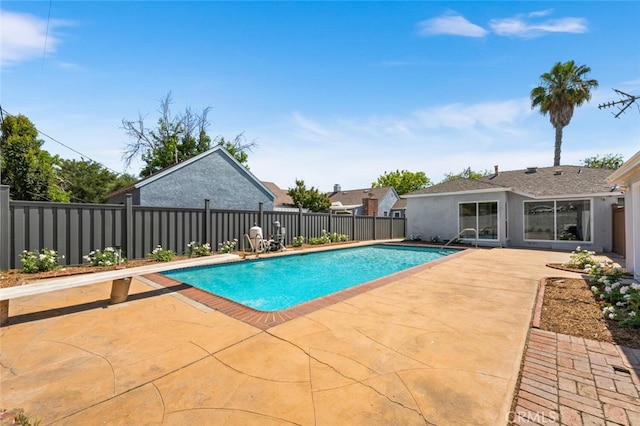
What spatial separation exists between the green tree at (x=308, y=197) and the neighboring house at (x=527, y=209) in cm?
890

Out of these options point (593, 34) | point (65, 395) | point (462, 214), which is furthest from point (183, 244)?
point (593, 34)

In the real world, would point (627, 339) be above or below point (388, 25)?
below

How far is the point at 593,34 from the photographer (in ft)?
29.7

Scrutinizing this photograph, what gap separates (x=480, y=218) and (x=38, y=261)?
1761 cm

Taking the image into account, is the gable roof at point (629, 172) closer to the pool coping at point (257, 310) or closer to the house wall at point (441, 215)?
the pool coping at point (257, 310)

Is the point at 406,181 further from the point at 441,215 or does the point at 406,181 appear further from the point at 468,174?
the point at 441,215

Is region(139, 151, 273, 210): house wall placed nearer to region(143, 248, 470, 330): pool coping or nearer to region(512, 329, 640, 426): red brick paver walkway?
region(143, 248, 470, 330): pool coping

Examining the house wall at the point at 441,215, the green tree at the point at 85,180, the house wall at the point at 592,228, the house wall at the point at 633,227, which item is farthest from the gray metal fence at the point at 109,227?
the green tree at the point at 85,180

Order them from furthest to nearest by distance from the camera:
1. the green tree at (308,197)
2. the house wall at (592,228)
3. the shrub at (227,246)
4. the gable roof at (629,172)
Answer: the green tree at (308,197) → the house wall at (592,228) → the shrub at (227,246) → the gable roof at (629,172)

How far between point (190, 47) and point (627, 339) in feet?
45.8

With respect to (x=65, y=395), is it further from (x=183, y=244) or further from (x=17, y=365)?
(x=183, y=244)

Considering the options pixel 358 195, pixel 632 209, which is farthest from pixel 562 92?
pixel 632 209

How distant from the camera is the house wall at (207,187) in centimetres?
1362

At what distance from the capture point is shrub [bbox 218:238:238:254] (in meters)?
10.8
